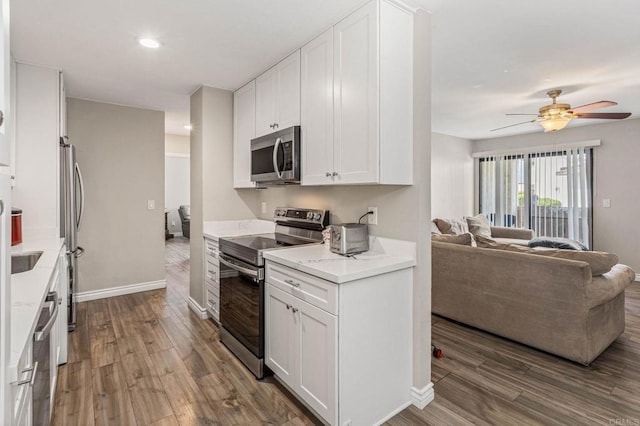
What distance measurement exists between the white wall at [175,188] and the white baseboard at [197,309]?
6.04 metres

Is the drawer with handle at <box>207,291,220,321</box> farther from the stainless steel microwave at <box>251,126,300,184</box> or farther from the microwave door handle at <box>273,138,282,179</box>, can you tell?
the microwave door handle at <box>273,138,282,179</box>

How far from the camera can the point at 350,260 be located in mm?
2127

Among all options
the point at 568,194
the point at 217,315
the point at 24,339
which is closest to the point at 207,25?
the point at 24,339

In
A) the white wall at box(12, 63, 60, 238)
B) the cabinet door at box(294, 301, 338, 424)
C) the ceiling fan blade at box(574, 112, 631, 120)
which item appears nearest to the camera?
the cabinet door at box(294, 301, 338, 424)

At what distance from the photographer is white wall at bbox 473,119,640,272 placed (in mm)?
5168

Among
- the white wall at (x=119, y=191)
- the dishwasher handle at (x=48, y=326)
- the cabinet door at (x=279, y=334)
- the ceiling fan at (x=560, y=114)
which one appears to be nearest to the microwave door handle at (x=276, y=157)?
the cabinet door at (x=279, y=334)

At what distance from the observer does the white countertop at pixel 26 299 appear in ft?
3.09

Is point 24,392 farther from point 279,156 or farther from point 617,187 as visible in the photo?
point 617,187

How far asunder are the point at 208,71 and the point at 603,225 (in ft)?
20.5

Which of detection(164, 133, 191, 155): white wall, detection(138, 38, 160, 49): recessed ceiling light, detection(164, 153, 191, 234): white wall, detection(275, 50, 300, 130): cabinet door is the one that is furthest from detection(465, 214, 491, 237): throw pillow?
detection(164, 153, 191, 234): white wall

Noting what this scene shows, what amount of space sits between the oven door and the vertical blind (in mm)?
5810

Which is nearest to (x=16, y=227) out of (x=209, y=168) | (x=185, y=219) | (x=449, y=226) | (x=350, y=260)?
(x=209, y=168)

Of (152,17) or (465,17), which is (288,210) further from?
(465,17)

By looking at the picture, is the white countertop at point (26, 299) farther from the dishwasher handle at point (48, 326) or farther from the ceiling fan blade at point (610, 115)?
the ceiling fan blade at point (610, 115)
